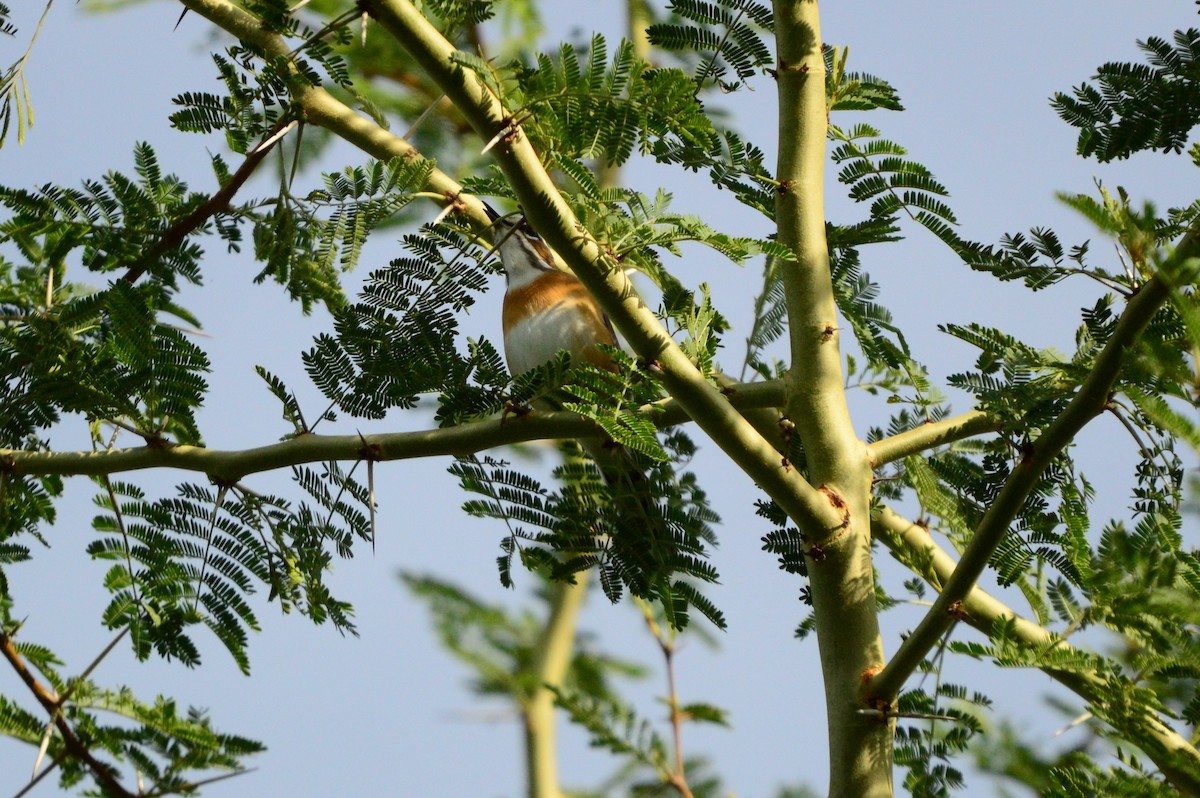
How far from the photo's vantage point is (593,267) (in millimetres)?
2799

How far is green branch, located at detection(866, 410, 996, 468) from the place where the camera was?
3.47 meters

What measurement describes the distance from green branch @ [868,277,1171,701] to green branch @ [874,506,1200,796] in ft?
0.29

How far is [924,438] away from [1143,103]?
1146mm

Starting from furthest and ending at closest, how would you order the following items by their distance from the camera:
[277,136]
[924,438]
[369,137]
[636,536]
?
[369,137]
[636,536]
[924,438]
[277,136]

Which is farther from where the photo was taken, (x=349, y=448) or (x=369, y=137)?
(x=369, y=137)

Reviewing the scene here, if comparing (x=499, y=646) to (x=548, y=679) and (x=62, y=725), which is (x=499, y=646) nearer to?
(x=548, y=679)

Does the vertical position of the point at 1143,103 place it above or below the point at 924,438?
above

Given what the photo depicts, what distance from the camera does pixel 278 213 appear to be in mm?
3479

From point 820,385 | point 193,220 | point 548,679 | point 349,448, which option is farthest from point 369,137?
point 548,679

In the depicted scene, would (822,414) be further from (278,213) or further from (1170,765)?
(278,213)

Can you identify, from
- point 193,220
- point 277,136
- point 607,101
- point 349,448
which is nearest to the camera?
point 607,101

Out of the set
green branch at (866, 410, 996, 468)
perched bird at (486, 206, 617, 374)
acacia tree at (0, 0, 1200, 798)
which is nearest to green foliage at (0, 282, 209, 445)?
acacia tree at (0, 0, 1200, 798)

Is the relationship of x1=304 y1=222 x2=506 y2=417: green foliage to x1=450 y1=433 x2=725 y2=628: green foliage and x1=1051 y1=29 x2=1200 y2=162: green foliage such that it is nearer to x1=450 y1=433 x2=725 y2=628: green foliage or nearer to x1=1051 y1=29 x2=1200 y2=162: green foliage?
x1=450 y1=433 x2=725 y2=628: green foliage

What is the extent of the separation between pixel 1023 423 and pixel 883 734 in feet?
3.11
